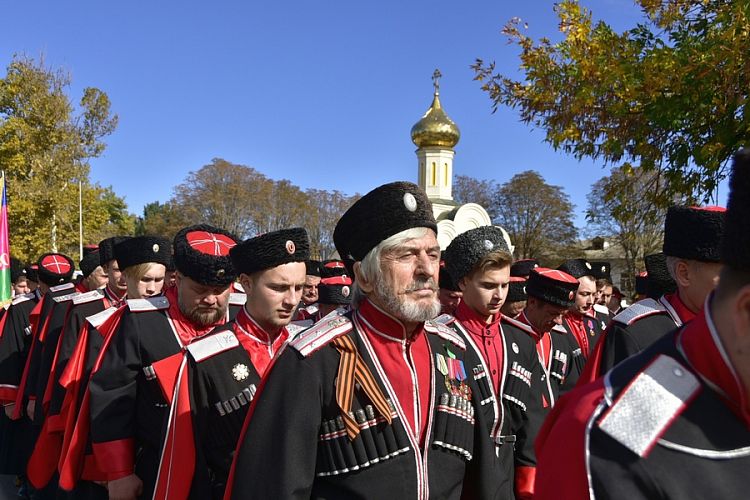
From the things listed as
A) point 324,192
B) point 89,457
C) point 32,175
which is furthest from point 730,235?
point 324,192

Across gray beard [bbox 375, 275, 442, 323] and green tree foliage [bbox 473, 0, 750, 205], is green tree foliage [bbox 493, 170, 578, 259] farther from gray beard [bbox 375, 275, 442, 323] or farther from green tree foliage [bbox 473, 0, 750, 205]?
gray beard [bbox 375, 275, 442, 323]

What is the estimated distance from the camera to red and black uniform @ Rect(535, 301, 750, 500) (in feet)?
4.53

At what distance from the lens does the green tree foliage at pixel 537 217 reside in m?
49.3

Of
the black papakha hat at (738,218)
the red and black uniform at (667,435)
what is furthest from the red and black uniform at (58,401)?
the black papakha hat at (738,218)

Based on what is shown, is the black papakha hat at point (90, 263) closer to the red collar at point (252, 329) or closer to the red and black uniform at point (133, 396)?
the red and black uniform at point (133, 396)

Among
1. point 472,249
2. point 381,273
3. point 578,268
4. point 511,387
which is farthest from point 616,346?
point 578,268

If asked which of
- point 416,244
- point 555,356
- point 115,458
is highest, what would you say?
point 416,244

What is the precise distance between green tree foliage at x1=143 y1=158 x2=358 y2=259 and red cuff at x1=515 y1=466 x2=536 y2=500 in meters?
41.4

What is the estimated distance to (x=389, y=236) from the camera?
2.92 m

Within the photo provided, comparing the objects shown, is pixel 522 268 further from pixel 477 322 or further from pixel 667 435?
pixel 667 435

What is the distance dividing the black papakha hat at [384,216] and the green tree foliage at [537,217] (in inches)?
1856

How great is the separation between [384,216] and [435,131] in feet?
147

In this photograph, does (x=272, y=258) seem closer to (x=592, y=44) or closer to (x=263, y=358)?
(x=263, y=358)

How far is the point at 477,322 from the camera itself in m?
4.90
